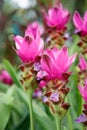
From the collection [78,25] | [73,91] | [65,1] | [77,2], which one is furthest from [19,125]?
[65,1]

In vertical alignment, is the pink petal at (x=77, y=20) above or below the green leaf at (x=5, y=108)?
above

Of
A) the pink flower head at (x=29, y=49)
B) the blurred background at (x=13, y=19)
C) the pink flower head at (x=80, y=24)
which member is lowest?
the blurred background at (x=13, y=19)

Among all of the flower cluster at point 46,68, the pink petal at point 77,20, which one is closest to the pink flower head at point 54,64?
the flower cluster at point 46,68

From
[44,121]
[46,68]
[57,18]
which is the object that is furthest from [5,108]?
[46,68]

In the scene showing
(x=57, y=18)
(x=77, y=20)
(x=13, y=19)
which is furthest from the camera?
(x=13, y=19)

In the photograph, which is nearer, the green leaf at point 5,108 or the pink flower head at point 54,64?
the pink flower head at point 54,64

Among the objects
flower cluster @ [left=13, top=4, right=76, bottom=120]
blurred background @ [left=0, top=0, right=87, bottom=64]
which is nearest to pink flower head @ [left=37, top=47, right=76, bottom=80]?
flower cluster @ [left=13, top=4, right=76, bottom=120]

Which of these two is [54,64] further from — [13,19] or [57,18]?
[13,19]

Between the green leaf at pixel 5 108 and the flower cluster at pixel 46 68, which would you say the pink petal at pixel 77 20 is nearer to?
the flower cluster at pixel 46 68

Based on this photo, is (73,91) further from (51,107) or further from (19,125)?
(51,107)
